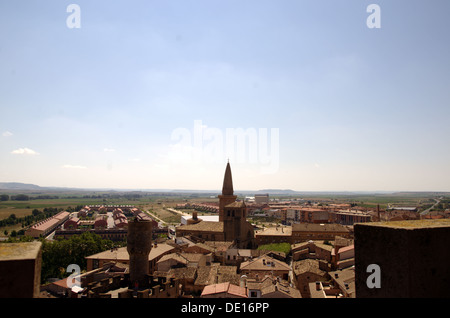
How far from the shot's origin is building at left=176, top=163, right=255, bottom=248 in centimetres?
4922

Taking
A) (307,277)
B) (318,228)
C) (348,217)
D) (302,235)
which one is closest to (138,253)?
(307,277)

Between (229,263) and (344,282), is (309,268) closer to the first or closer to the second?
(344,282)

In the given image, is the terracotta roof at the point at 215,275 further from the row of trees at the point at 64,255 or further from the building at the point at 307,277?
the row of trees at the point at 64,255

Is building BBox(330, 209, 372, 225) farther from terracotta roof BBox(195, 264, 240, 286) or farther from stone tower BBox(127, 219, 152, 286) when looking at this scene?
stone tower BBox(127, 219, 152, 286)

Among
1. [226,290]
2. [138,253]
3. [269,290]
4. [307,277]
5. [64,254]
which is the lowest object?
[64,254]

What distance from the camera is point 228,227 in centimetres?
4950

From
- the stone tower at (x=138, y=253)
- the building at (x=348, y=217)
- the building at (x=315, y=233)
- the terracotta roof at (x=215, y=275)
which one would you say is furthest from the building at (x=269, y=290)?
the building at (x=348, y=217)

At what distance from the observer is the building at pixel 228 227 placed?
161 feet

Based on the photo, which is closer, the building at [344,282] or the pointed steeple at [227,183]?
the building at [344,282]

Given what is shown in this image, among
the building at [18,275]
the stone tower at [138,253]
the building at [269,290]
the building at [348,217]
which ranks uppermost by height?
the building at [18,275]

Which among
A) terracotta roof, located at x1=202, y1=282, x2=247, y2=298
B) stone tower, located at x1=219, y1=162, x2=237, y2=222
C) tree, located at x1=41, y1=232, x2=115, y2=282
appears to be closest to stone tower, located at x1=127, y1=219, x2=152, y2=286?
terracotta roof, located at x1=202, y1=282, x2=247, y2=298
